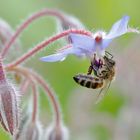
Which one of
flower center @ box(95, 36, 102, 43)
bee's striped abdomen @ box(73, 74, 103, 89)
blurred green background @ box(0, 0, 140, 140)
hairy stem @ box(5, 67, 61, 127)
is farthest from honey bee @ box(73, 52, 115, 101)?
blurred green background @ box(0, 0, 140, 140)

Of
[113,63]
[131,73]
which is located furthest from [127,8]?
[113,63]

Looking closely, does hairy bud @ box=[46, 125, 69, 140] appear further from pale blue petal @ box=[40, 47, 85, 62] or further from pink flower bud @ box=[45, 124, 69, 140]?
pale blue petal @ box=[40, 47, 85, 62]

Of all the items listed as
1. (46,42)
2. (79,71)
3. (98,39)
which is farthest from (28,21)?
(79,71)

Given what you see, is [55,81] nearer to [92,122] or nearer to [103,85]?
[92,122]

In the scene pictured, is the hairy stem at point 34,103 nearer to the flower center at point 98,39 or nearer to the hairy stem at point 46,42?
the hairy stem at point 46,42

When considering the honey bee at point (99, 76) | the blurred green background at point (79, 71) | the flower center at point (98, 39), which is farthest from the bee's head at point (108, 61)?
the blurred green background at point (79, 71)
